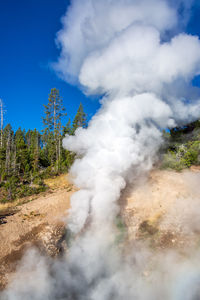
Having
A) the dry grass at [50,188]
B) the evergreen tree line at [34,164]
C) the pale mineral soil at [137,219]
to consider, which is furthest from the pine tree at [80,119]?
the pale mineral soil at [137,219]

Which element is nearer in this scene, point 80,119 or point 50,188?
point 50,188

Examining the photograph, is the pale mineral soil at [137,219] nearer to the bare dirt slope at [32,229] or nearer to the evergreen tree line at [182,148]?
the bare dirt slope at [32,229]

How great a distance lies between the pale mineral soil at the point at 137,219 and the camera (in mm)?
8773

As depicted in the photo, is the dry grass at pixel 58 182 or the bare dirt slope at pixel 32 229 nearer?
the bare dirt slope at pixel 32 229

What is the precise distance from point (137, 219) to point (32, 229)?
623cm

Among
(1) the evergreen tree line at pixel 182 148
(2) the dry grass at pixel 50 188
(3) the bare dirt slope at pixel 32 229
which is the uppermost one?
(1) the evergreen tree line at pixel 182 148

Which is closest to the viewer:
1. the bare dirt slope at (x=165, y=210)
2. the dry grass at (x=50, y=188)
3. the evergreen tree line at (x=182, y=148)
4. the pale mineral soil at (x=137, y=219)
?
the pale mineral soil at (x=137, y=219)

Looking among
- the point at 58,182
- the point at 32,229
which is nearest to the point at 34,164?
the point at 58,182

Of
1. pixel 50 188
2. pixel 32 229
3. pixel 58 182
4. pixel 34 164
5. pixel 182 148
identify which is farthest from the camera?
pixel 34 164

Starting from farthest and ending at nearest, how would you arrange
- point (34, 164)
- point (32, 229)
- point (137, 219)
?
point (34, 164) → point (137, 219) → point (32, 229)

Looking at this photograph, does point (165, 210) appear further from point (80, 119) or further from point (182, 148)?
point (80, 119)

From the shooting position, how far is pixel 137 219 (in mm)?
11039

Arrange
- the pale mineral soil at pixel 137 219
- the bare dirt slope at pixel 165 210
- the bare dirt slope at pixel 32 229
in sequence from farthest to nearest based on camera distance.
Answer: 1. the bare dirt slope at pixel 165 210
2. the pale mineral soil at pixel 137 219
3. the bare dirt slope at pixel 32 229

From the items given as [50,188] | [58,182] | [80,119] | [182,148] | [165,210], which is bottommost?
[165,210]
